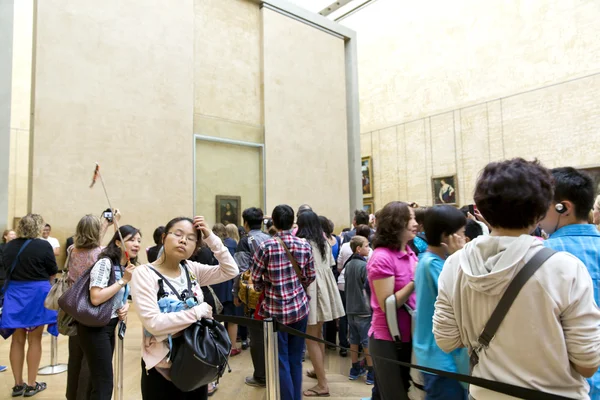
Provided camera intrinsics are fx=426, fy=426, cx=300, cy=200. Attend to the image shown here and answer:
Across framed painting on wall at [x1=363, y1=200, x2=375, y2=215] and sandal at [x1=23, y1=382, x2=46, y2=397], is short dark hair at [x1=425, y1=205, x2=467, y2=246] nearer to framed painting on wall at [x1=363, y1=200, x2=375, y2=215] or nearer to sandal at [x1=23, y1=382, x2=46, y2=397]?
sandal at [x1=23, y1=382, x2=46, y2=397]

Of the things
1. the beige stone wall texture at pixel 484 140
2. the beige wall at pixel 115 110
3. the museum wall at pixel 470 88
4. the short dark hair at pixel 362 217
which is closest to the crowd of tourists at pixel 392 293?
the short dark hair at pixel 362 217

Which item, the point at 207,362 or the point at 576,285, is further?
the point at 207,362

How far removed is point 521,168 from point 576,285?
0.41 meters

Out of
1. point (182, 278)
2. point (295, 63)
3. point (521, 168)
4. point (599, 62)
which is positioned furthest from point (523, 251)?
point (599, 62)

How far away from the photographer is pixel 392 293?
2646 mm

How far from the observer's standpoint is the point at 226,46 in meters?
11.9

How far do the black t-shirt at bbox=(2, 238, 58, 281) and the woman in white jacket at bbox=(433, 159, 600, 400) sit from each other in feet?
14.3

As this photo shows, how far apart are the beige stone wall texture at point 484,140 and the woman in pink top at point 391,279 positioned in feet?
47.0

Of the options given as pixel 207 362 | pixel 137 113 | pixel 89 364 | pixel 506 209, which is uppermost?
pixel 137 113

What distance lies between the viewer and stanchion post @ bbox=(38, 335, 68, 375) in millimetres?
5202

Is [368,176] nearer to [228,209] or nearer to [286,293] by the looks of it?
[228,209]

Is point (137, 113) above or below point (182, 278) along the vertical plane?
above

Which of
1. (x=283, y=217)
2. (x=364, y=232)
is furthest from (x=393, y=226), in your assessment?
(x=364, y=232)

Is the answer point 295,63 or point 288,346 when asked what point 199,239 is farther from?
point 295,63
